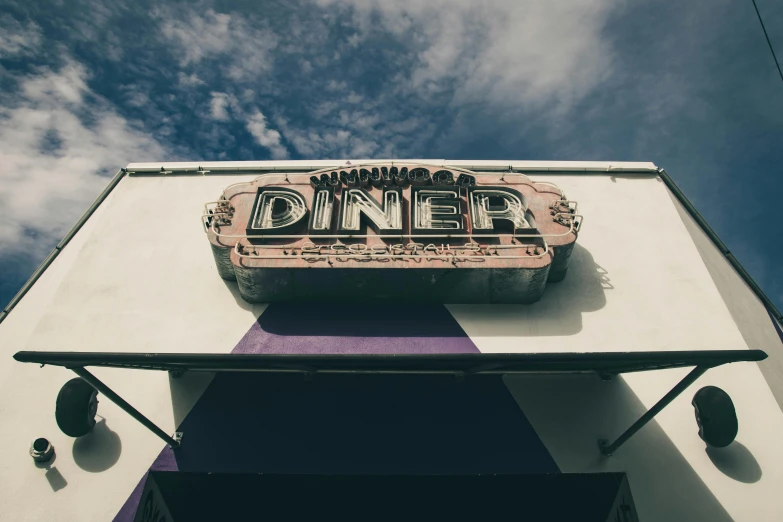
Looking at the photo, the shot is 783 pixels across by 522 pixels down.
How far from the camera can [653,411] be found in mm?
9227

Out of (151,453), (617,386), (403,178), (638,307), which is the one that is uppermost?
(403,178)

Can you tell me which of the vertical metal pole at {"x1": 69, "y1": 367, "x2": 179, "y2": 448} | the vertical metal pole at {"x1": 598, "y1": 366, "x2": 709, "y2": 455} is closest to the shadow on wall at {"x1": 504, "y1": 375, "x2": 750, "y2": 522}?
the vertical metal pole at {"x1": 598, "y1": 366, "x2": 709, "y2": 455}

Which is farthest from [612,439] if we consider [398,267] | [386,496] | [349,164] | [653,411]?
[349,164]

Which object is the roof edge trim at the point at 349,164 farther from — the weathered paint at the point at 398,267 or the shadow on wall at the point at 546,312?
the shadow on wall at the point at 546,312

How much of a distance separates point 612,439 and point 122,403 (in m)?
10.5

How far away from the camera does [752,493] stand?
9867mm

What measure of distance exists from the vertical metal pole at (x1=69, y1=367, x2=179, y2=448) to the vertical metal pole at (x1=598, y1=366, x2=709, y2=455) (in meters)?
9.62

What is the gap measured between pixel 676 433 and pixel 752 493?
1.67m

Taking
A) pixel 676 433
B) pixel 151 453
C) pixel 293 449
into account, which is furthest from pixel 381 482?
A: pixel 676 433

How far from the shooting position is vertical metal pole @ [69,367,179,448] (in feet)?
29.1

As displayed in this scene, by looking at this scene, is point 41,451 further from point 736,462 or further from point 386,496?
point 736,462

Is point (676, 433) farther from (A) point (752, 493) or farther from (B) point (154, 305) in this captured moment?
(B) point (154, 305)

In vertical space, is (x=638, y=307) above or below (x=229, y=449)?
above

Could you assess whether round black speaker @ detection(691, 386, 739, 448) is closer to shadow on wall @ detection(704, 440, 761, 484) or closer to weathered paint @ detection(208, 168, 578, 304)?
shadow on wall @ detection(704, 440, 761, 484)
